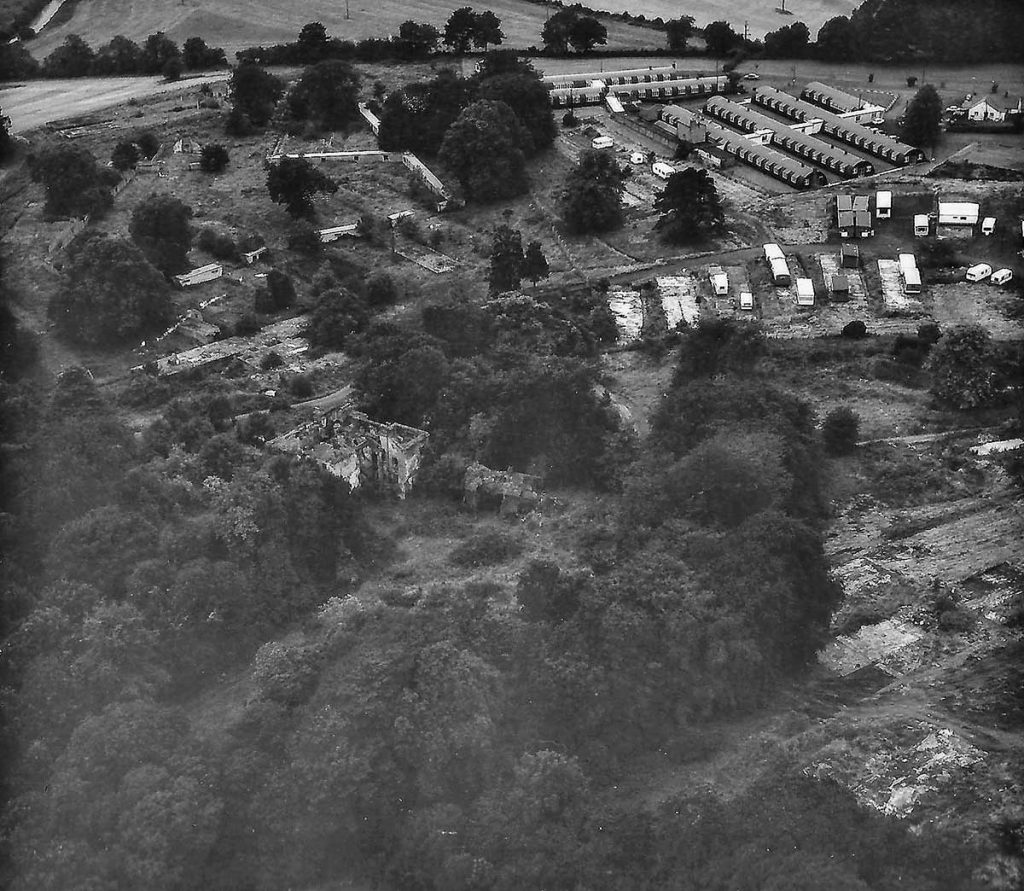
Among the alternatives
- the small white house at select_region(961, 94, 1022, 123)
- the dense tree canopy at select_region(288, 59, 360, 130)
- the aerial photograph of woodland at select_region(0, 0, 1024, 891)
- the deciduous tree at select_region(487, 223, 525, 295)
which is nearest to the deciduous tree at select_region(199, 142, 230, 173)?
the aerial photograph of woodland at select_region(0, 0, 1024, 891)

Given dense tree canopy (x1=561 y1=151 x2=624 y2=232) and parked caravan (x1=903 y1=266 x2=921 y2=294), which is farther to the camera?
dense tree canopy (x1=561 y1=151 x2=624 y2=232)

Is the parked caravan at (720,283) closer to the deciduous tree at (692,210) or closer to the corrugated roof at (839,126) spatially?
the deciduous tree at (692,210)

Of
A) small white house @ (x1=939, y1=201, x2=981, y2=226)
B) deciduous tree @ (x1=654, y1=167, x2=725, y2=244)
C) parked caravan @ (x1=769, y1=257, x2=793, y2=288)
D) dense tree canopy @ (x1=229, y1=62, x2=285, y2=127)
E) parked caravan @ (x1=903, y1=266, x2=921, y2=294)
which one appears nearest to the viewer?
parked caravan @ (x1=903, y1=266, x2=921, y2=294)

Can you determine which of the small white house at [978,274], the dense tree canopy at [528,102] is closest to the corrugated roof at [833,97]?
the dense tree canopy at [528,102]

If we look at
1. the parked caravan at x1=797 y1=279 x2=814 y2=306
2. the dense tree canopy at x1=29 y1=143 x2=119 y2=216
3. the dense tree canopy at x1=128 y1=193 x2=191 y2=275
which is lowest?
the parked caravan at x1=797 y1=279 x2=814 y2=306

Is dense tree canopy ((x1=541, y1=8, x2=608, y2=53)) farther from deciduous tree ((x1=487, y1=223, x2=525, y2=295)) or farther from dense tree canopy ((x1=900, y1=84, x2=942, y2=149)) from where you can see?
deciduous tree ((x1=487, y1=223, x2=525, y2=295))

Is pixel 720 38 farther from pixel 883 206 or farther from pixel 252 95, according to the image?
pixel 252 95
